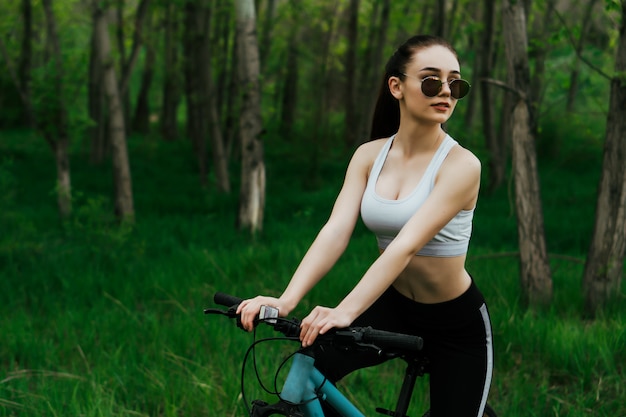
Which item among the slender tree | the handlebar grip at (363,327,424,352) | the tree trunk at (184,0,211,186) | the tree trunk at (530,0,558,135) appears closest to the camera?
the handlebar grip at (363,327,424,352)

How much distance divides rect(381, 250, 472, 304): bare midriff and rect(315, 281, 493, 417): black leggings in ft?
0.08

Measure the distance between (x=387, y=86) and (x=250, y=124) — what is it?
22.4 feet

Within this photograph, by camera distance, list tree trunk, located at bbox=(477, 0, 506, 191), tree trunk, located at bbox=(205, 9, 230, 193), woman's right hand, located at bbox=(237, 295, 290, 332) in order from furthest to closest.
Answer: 1. tree trunk, located at bbox=(205, 9, 230, 193)
2. tree trunk, located at bbox=(477, 0, 506, 191)
3. woman's right hand, located at bbox=(237, 295, 290, 332)

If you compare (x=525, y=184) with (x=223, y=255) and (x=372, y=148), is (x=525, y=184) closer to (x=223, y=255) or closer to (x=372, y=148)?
(x=223, y=255)

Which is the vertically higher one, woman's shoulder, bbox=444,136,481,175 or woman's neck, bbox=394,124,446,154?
woman's neck, bbox=394,124,446,154

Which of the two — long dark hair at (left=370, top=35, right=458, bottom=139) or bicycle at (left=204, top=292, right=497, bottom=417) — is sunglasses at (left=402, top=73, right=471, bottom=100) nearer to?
long dark hair at (left=370, top=35, right=458, bottom=139)

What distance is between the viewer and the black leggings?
2660mm

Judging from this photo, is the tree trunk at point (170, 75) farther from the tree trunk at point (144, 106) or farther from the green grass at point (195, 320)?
the green grass at point (195, 320)

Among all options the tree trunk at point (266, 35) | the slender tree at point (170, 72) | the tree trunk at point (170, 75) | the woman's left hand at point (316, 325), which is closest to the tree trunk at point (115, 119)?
the slender tree at point (170, 72)

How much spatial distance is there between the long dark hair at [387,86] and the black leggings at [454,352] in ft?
2.09

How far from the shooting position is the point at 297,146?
2072cm

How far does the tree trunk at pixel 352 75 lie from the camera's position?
19.3m

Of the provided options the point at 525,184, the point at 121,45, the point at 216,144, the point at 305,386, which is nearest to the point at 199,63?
the point at 216,144

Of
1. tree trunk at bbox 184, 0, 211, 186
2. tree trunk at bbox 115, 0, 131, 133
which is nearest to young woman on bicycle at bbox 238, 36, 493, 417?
tree trunk at bbox 115, 0, 131, 133
